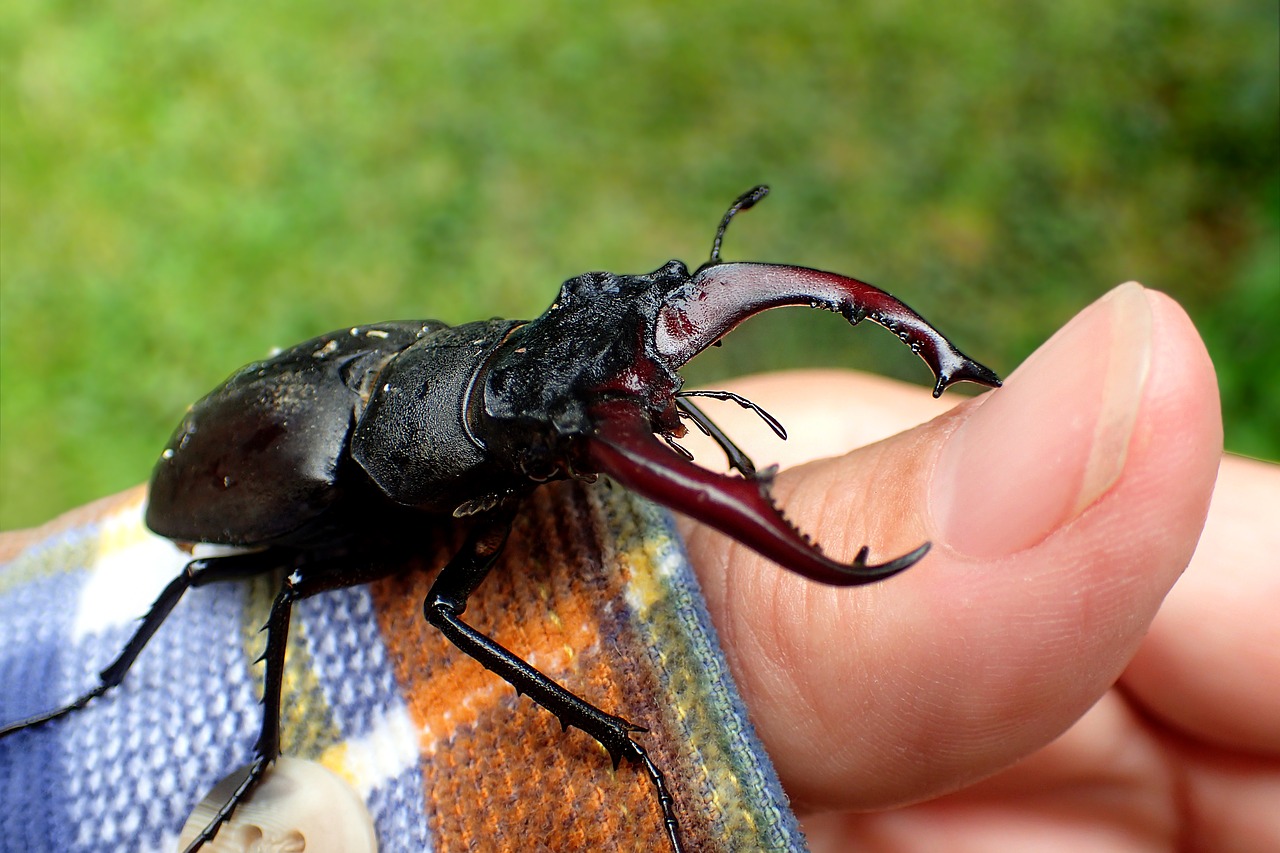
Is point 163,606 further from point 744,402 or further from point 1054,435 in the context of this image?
point 1054,435

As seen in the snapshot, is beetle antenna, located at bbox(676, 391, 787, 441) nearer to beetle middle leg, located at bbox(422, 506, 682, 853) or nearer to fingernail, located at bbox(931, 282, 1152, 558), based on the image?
fingernail, located at bbox(931, 282, 1152, 558)

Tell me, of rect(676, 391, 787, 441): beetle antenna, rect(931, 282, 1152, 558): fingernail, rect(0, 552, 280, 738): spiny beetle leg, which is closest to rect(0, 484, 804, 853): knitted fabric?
rect(0, 552, 280, 738): spiny beetle leg

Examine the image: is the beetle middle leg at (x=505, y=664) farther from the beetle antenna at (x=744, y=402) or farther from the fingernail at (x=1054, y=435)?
the fingernail at (x=1054, y=435)

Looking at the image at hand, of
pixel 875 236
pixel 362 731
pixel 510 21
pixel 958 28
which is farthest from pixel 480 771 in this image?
pixel 958 28

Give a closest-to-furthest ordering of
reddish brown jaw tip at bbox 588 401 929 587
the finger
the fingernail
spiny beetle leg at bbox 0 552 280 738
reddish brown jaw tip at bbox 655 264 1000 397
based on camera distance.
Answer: reddish brown jaw tip at bbox 588 401 929 587 < the fingernail < reddish brown jaw tip at bbox 655 264 1000 397 < spiny beetle leg at bbox 0 552 280 738 < the finger

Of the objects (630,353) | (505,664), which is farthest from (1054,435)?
(505,664)

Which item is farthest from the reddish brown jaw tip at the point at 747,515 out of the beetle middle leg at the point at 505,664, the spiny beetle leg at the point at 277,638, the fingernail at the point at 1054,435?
the spiny beetle leg at the point at 277,638

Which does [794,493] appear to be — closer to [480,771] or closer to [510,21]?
[480,771]

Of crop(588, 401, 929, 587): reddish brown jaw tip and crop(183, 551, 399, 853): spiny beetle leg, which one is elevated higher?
crop(183, 551, 399, 853): spiny beetle leg
